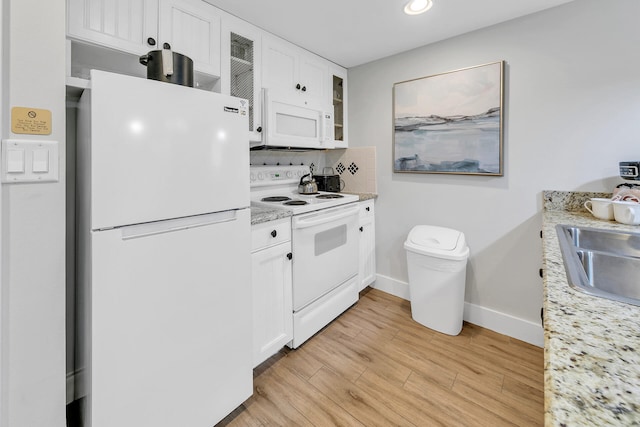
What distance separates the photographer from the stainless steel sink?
2.51ft

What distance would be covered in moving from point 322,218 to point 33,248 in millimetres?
1441

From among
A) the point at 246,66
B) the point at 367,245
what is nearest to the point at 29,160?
the point at 246,66

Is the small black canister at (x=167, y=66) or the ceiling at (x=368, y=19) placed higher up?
the ceiling at (x=368, y=19)

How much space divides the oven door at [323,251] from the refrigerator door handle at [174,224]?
23.3 inches

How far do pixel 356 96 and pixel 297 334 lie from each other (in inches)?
86.0

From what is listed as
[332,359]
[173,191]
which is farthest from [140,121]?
[332,359]

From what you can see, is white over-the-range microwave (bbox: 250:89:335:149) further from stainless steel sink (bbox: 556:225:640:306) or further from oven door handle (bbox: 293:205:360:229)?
stainless steel sink (bbox: 556:225:640:306)

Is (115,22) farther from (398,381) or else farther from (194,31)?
(398,381)

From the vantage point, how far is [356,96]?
9.14 ft

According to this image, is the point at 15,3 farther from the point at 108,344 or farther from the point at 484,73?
the point at 484,73

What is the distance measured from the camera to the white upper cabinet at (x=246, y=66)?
1831mm

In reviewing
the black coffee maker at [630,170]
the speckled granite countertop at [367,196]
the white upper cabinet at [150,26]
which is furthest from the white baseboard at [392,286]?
the white upper cabinet at [150,26]

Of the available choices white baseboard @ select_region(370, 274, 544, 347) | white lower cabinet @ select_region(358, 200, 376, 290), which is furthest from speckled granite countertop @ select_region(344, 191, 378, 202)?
white baseboard @ select_region(370, 274, 544, 347)

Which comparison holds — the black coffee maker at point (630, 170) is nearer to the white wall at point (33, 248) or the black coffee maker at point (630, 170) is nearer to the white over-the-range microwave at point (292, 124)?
the white over-the-range microwave at point (292, 124)
